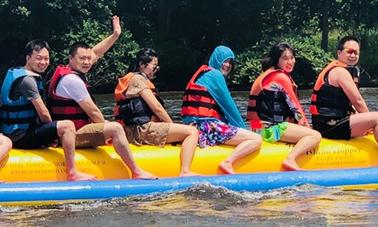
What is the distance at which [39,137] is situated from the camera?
219 inches

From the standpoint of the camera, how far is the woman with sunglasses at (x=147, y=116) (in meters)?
5.83

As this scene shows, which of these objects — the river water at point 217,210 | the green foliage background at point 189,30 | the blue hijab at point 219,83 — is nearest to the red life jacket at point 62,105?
the river water at point 217,210

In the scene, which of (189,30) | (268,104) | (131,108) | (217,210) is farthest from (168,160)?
(189,30)

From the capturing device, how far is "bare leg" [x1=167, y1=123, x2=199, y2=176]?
577 centimetres

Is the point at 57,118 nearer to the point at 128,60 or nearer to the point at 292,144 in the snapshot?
the point at 292,144

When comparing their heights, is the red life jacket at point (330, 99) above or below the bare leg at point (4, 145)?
above

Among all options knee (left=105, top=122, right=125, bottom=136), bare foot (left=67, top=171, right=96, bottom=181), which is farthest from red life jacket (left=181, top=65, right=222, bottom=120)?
bare foot (left=67, top=171, right=96, bottom=181)

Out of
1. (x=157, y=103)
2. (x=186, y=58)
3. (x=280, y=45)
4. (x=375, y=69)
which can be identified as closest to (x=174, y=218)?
(x=157, y=103)

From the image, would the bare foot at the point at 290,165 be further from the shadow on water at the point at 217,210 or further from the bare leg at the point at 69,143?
the bare leg at the point at 69,143

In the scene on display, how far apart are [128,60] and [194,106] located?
19.8 metres

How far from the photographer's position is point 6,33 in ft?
80.2

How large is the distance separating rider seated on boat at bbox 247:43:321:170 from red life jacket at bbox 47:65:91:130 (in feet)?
4.98

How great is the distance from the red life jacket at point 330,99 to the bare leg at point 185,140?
121cm

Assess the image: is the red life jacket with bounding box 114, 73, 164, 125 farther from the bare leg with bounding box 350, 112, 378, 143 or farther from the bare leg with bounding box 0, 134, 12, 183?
the bare leg with bounding box 350, 112, 378, 143
